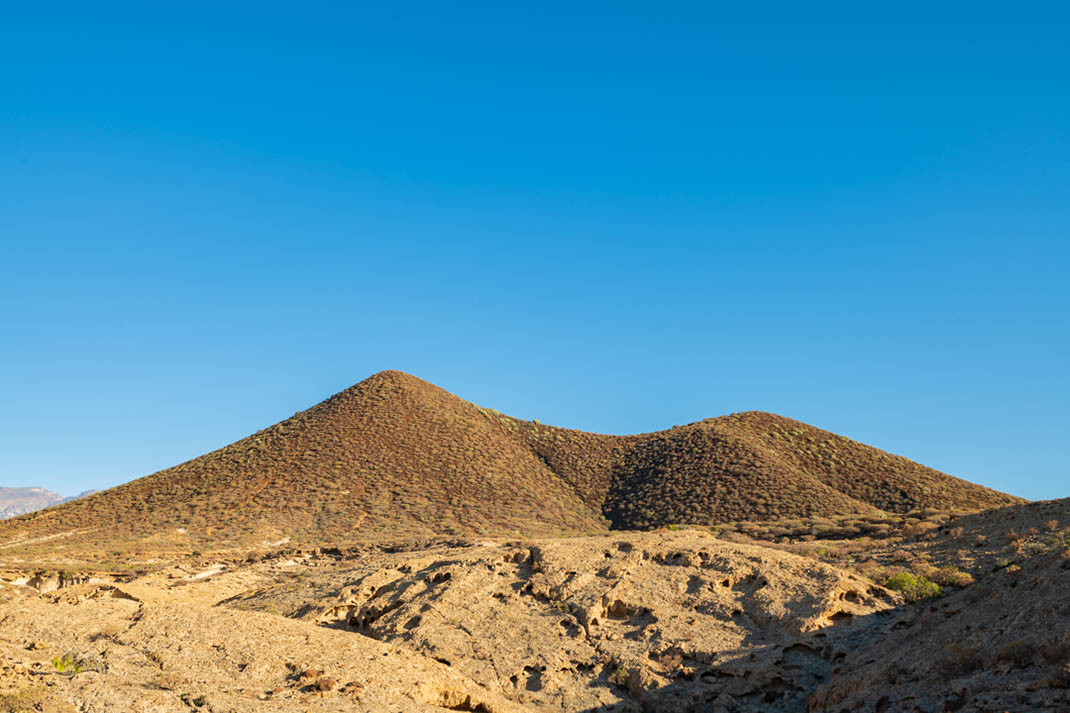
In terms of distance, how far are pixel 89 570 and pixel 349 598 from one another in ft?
67.3

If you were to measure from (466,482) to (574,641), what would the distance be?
4722cm

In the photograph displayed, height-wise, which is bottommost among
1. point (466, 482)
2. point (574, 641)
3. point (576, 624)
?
point (574, 641)

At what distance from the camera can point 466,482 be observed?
62.2 meters

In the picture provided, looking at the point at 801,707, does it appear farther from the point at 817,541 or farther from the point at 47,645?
the point at 817,541

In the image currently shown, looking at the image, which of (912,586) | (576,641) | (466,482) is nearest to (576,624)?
(576,641)

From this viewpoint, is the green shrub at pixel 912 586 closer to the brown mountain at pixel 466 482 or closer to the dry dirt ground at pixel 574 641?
the dry dirt ground at pixel 574 641

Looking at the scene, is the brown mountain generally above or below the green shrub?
above

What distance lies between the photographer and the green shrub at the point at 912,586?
17.2 metres

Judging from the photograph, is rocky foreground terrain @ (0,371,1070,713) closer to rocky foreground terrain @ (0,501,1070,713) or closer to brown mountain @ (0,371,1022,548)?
rocky foreground terrain @ (0,501,1070,713)

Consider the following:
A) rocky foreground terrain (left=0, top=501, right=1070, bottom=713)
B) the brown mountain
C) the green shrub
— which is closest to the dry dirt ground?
rocky foreground terrain (left=0, top=501, right=1070, bottom=713)

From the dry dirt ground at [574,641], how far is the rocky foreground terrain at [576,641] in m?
0.05

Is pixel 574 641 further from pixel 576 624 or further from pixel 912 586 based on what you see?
pixel 912 586

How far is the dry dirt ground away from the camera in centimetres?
978

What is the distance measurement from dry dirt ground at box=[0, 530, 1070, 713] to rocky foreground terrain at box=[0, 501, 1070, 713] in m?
0.05
